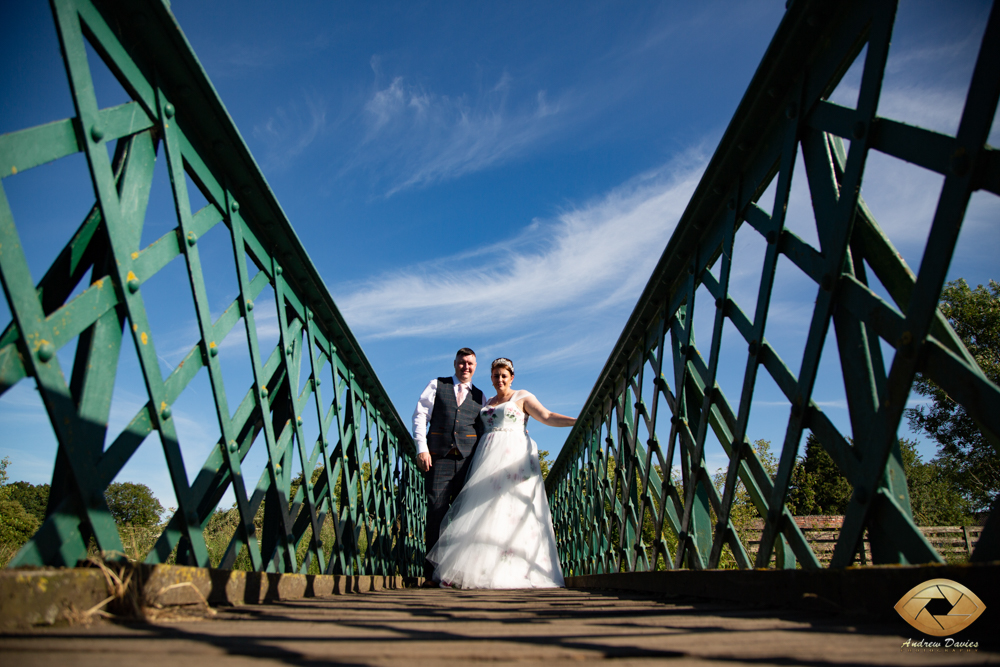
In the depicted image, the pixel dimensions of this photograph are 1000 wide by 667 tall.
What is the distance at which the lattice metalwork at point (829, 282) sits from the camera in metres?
1.05

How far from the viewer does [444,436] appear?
4.70 metres

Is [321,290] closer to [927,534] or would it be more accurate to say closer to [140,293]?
[140,293]

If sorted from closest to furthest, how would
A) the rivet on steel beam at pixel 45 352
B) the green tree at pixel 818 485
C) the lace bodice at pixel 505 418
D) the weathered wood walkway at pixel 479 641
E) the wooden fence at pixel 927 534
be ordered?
the weathered wood walkway at pixel 479 641 → the rivet on steel beam at pixel 45 352 → the lace bodice at pixel 505 418 → the wooden fence at pixel 927 534 → the green tree at pixel 818 485

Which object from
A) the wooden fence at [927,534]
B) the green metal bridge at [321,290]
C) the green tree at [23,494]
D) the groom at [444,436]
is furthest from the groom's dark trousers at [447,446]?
the green tree at [23,494]

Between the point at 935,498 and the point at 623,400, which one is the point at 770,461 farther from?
the point at 623,400

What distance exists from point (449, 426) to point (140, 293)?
3525mm

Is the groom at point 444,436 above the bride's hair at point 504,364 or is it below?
below

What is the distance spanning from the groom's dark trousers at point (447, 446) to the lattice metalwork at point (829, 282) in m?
2.13

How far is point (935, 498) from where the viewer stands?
1340 centimetres

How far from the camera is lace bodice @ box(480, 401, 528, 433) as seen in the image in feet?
15.3

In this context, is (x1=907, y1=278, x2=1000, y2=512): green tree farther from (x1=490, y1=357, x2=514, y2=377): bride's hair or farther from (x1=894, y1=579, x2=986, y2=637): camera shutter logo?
(x1=894, y1=579, x2=986, y2=637): camera shutter logo

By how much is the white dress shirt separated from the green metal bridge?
1.74 meters

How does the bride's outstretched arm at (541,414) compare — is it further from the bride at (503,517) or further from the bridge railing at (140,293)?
the bridge railing at (140,293)


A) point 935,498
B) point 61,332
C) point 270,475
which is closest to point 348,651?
point 61,332
